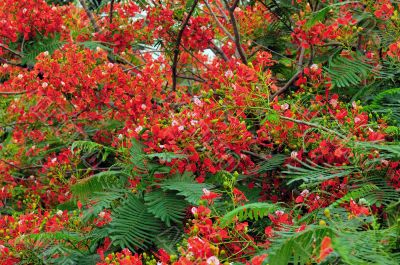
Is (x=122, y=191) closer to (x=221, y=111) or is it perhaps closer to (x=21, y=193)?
(x=221, y=111)

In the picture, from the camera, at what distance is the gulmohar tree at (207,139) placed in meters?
2.37

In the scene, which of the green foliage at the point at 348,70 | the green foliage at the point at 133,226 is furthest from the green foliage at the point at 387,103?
the green foliage at the point at 133,226

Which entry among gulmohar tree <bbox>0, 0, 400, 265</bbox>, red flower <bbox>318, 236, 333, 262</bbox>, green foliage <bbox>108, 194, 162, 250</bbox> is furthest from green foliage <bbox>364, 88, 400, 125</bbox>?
red flower <bbox>318, 236, 333, 262</bbox>

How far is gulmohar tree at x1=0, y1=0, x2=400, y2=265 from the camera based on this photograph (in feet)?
7.78

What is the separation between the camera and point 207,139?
2951mm

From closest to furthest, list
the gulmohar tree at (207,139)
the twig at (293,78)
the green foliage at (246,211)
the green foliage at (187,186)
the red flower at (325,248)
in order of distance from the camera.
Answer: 1. the red flower at (325,248)
2. the green foliage at (246,211)
3. the gulmohar tree at (207,139)
4. the green foliage at (187,186)
5. the twig at (293,78)

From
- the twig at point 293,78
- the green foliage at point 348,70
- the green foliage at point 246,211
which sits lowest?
the green foliage at point 246,211

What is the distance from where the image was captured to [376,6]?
11.5 ft

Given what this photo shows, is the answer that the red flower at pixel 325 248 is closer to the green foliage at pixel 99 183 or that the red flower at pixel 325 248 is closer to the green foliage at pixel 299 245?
the green foliage at pixel 299 245

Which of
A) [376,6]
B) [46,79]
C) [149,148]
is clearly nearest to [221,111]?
[149,148]

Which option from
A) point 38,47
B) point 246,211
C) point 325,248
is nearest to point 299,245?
point 325,248

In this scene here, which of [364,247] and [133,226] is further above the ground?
[364,247]

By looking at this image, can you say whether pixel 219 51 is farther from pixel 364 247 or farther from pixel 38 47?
pixel 364 247

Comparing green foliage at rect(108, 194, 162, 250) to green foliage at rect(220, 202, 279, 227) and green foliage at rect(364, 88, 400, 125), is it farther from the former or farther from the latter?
green foliage at rect(364, 88, 400, 125)
